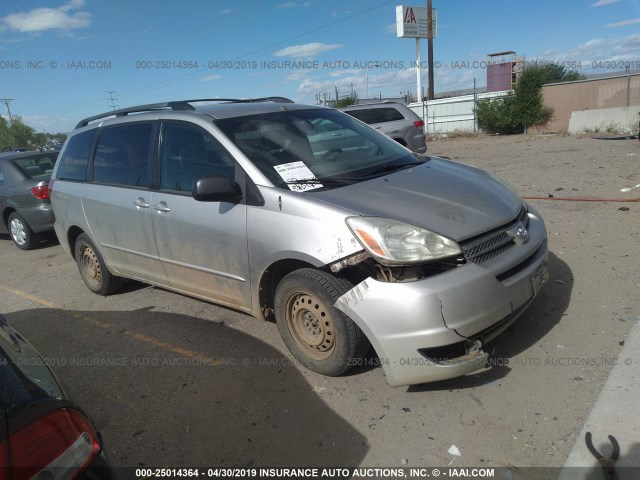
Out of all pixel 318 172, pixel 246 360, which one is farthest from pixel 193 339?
pixel 318 172

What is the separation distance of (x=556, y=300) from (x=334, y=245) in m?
2.28

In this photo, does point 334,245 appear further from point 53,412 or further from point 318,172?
point 53,412

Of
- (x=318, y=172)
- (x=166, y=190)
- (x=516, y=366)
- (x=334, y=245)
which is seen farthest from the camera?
(x=166, y=190)

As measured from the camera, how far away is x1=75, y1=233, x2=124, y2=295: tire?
5.21 metres

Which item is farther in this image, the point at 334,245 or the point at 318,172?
the point at 318,172

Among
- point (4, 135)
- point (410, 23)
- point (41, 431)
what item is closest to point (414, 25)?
point (410, 23)

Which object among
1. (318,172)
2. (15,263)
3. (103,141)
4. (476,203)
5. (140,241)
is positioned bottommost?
(15,263)

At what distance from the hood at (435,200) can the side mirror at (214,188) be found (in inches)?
23.0

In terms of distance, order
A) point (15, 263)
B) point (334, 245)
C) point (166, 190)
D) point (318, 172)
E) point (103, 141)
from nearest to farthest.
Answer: point (334, 245)
point (318, 172)
point (166, 190)
point (103, 141)
point (15, 263)

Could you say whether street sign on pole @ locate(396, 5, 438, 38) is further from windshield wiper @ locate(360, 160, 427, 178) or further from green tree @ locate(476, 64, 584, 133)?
windshield wiper @ locate(360, 160, 427, 178)

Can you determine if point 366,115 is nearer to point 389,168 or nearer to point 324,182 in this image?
point 389,168

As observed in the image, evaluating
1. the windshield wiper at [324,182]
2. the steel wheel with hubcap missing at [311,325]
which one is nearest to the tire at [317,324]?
the steel wheel with hubcap missing at [311,325]

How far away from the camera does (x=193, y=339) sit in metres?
4.17

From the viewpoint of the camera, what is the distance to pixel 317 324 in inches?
129
